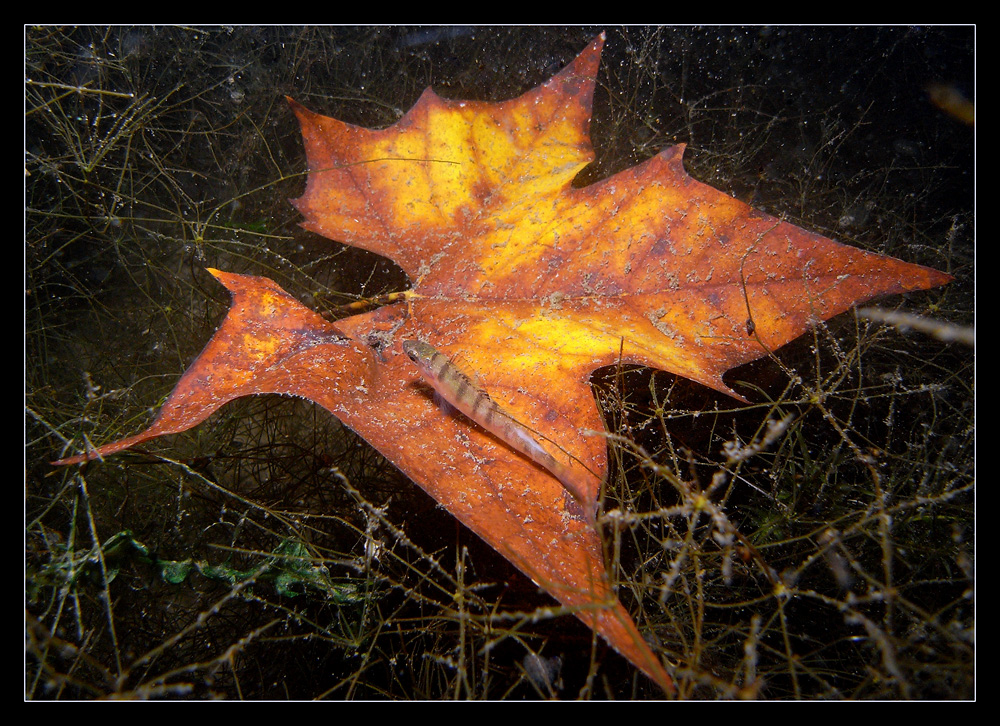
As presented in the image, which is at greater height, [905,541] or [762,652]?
[905,541]

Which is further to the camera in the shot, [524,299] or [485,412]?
[524,299]

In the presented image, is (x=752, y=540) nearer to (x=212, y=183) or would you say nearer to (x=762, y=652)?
(x=762, y=652)
